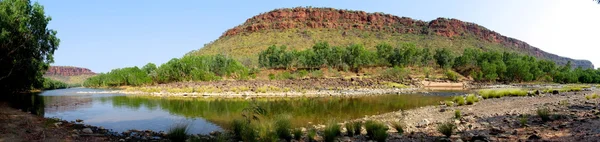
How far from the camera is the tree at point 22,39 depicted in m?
20.2

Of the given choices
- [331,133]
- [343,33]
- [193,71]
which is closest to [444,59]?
[343,33]

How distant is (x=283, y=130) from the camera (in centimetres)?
949

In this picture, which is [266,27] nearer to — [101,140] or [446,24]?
[446,24]

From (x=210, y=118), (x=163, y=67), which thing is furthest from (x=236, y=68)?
(x=210, y=118)

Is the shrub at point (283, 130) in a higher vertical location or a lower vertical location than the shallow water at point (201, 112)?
higher

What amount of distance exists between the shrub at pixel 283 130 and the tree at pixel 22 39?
17.6 metres

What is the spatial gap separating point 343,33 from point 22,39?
115 meters

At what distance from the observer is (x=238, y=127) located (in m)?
10.2

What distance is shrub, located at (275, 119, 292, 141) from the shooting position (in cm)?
936

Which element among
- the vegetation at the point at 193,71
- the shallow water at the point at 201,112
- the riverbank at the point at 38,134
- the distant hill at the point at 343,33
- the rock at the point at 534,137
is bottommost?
the shallow water at the point at 201,112

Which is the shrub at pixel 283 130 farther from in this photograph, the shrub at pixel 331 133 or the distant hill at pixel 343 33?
the distant hill at pixel 343 33

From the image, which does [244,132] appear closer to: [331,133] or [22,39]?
[331,133]

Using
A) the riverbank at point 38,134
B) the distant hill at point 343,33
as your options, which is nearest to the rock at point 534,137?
the riverbank at point 38,134

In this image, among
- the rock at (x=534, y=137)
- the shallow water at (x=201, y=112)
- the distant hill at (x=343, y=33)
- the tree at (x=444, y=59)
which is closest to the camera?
the rock at (x=534, y=137)
